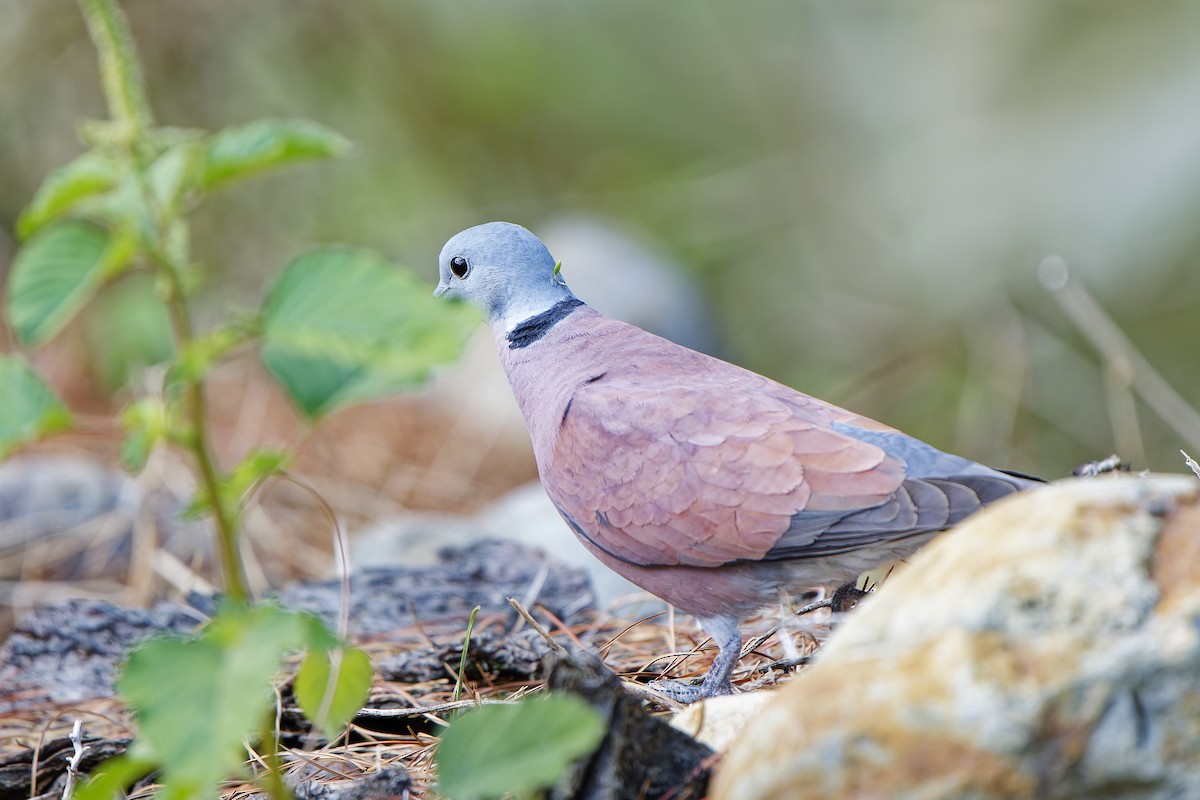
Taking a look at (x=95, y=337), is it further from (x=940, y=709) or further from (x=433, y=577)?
(x=940, y=709)

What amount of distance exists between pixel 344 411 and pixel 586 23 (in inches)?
107

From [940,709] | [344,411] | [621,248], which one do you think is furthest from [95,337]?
[940,709]

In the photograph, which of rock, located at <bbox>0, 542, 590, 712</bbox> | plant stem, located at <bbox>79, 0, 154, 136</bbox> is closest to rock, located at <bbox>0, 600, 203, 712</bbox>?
rock, located at <bbox>0, 542, 590, 712</bbox>

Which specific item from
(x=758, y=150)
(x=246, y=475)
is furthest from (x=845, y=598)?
(x=758, y=150)

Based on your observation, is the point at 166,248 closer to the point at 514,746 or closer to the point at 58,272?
the point at 58,272

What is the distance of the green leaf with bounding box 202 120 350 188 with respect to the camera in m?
1.53

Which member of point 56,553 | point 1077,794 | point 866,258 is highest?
point 866,258

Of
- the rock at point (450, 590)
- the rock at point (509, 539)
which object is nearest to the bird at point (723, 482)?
the rock at point (450, 590)

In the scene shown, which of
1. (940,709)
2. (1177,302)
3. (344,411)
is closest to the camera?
(940,709)

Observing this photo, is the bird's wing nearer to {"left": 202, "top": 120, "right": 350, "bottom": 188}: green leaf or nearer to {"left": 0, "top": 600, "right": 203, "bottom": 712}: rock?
{"left": 202, "top": 120, "right": 350, "bottom": 188}: green leaf

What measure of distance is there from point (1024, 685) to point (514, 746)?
64 cm

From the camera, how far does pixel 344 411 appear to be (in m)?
6.36

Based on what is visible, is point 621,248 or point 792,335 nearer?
point 621,248

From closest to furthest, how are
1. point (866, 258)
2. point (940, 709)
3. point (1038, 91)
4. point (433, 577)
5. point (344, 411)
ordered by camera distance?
1. point (940, 709)
2. point (433, 577)
3. point (1038, 91)
4. point (344, 411)
5. point (866, 258)
